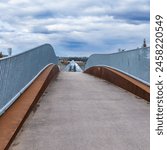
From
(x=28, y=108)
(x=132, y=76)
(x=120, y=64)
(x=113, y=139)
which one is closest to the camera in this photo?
(x=113, y=139)

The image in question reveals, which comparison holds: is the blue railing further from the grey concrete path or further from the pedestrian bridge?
the grey concrete path

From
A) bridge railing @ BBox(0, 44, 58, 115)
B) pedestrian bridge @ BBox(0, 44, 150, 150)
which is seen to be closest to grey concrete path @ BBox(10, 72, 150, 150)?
pedestrian bridge @ BBox(0, 44, 150, 150)

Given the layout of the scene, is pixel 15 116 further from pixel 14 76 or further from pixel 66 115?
pixel 14 76

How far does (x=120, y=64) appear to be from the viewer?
17.8m

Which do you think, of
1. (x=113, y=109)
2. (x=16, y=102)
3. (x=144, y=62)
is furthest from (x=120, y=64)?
(x=16, y=102)

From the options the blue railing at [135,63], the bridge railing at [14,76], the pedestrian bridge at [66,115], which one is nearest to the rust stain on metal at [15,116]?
the pedestrian bridge at [66,115]

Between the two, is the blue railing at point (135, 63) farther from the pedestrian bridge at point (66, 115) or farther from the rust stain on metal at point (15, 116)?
the rust stain on metal at point (15, 116)

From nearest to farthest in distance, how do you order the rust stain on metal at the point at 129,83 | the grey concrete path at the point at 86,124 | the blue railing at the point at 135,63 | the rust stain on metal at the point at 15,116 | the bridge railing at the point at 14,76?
the rust stain on metal at the point at 15,116 < the grey concrete path at the point at 86,124 < the bridge railing at the point at 14,76 < the rust stain on metal at the point at 129,83 < the blue railing at the point at 135,63

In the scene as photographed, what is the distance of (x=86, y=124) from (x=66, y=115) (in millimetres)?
1034

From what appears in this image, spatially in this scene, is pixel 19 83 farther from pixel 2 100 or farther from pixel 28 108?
pixel 2 100

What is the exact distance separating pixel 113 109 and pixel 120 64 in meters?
7.69

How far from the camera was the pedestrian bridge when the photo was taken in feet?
23.4

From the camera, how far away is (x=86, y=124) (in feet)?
27.8

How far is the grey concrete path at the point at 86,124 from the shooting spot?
705 centimetres
